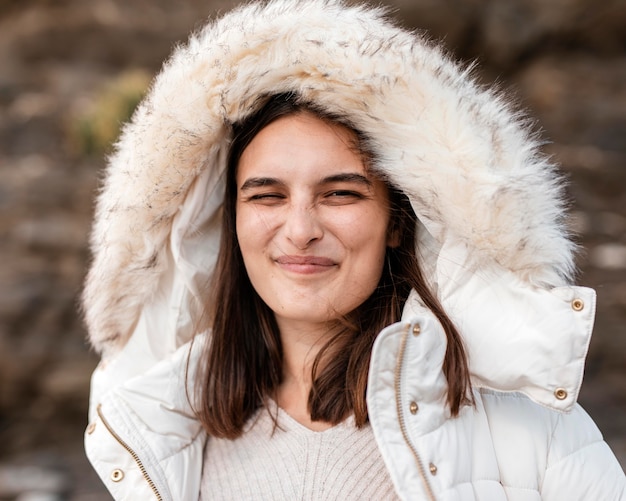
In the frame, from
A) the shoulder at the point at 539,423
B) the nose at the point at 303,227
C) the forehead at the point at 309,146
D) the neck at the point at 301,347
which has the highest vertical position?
the forehead at the point at 309,146

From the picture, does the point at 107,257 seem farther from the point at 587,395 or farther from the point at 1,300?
the point at 587,395

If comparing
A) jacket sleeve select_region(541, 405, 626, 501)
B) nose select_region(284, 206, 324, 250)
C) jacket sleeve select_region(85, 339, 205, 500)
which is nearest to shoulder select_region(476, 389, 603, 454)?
jacket sleeve select_region(541, 405, 626, 501)

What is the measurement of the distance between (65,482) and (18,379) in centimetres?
99

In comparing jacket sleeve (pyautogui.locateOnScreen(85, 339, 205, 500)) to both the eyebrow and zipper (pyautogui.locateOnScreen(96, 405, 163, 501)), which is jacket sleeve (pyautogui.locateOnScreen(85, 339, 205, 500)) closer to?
zipper (pyautogui.locateOnScreen(96, 405, 163, 501))

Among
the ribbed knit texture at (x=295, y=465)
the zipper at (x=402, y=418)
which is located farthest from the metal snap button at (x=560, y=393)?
the ribbed knit texture at (x=295, y=465)

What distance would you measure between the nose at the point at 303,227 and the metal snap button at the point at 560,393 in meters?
0.62

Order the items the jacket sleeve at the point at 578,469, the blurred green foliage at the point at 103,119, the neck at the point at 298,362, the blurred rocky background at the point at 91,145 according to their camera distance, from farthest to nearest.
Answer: the blurred green foliage at the point at 103,119 → the blurred rocky background at the point at 91,145 → the neck at the point at 298,362 → the jacket sleeve at the point at 578,469

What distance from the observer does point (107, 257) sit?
2.06 meters

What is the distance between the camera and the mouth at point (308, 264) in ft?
5.91

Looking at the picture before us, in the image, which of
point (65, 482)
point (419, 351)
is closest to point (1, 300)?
point (65, 482)

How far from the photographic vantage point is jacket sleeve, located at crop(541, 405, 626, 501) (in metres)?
1.68

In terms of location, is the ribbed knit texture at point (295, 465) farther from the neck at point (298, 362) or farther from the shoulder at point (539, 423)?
the shoulder at point (539, 423)

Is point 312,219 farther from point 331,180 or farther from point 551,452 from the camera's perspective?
point 551,452

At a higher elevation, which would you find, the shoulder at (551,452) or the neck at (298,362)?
the neck at (298,362)
